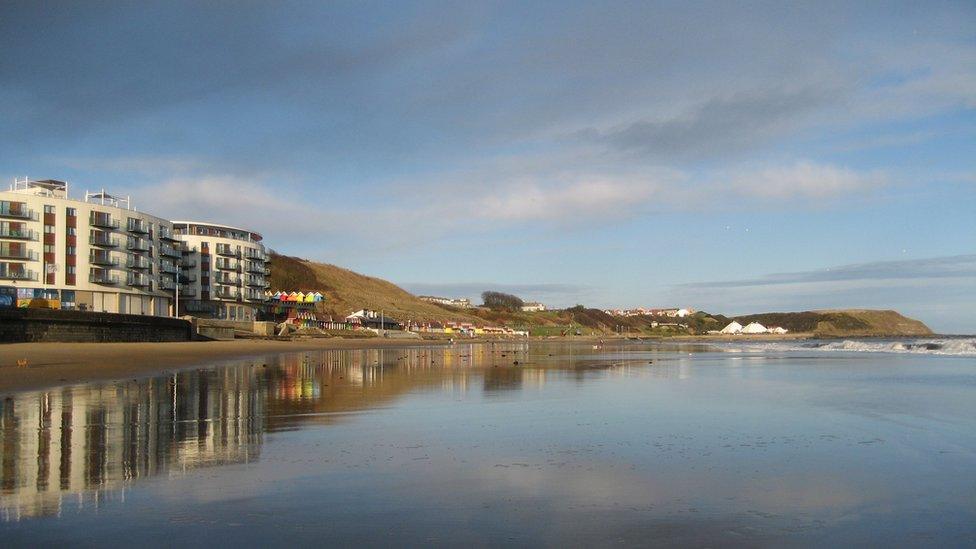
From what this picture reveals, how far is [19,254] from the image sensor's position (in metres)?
71.4

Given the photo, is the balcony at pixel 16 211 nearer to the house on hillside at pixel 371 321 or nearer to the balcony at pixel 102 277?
the balcony at pixel 102 277

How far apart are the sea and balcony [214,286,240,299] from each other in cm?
8743

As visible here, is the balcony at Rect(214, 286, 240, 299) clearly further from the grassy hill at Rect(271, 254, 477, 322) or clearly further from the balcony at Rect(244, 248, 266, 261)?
the grassy hill at Rect(271, 254, 477, 322)

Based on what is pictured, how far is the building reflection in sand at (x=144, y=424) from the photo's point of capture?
28.2 feet

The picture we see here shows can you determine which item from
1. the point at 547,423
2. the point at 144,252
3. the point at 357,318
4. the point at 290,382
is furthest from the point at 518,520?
the point at 357,318

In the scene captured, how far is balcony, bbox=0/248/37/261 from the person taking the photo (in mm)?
70500

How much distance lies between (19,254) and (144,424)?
233 ft

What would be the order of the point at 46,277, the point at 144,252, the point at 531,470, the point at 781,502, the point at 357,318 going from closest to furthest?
the point at 781,502, the point at 531,470, the point at 46,277, the point at 144,252, the point at 357,318

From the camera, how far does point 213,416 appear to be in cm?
1505

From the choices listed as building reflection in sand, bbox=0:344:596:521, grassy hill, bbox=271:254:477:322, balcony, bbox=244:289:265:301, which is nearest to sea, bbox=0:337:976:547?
building reflection in sand, bbox=0:344:596:521

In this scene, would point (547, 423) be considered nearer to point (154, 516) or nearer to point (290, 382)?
point (154, 516)

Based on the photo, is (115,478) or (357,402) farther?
(357,402)

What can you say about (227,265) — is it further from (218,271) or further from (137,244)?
(137,244)

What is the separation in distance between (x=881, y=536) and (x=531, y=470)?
4401mm
